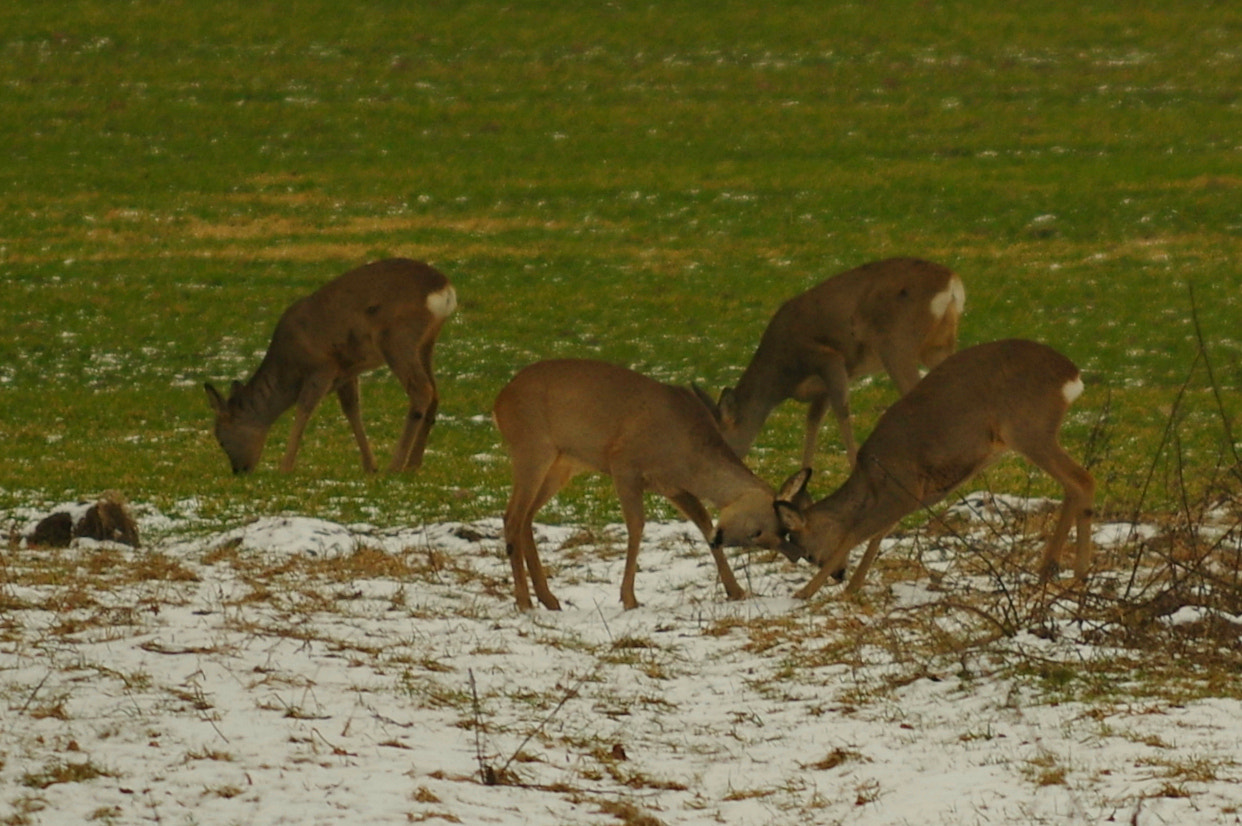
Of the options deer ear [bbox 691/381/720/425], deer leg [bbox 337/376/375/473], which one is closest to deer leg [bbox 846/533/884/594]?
deer ear [bbox 691/381/720/425]

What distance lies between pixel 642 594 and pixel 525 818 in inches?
173

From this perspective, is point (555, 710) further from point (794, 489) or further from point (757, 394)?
point (757, 394)

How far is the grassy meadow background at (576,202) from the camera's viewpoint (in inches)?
697

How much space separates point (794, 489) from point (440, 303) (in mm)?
6034

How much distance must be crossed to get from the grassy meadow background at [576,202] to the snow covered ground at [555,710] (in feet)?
8.04

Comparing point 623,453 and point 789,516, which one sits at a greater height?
point 623,453

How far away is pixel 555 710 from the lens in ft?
25.1

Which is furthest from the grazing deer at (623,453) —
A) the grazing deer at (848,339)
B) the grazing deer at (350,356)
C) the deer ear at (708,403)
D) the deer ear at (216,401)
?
the deer ear at (216,401)

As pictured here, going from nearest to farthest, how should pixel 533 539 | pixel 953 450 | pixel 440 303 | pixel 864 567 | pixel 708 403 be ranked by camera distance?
pixel 953 450 → pixel 864 567 → pixel 533 539 → pixel 708 403 → pixel 440 303

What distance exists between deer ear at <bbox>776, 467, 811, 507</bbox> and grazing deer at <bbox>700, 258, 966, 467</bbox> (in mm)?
2790

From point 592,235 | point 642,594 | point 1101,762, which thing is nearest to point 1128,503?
point 642,594

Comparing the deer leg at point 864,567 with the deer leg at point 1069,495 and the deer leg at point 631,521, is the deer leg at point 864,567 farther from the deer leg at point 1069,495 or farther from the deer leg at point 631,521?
the deer leg at point 631,521

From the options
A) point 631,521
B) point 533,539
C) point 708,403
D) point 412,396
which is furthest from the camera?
point 412,396

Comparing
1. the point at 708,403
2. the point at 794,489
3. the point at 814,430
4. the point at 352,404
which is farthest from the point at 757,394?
the point at 352,404
